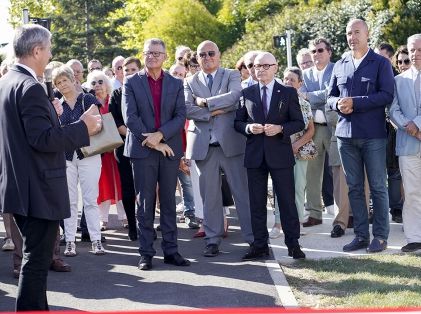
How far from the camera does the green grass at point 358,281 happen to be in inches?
263

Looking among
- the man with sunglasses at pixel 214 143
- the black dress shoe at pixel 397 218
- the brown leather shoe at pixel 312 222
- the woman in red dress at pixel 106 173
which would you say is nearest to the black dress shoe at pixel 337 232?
the brown leather shoe at pixel 312 222

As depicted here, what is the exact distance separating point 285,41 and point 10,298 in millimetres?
16541

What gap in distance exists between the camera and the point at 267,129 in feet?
27.3

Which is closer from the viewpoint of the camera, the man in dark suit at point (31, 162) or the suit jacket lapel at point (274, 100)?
the man in dark suit at point (31, 162)

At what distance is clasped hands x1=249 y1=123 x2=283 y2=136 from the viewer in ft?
27.3

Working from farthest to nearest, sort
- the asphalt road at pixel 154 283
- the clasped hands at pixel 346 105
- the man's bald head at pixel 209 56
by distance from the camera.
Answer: the man's bald head at pixel 209 56 → the clasped hands at pixel 346 105 → the asphalt road at pixel 154 283

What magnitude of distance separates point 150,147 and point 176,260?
1.26 meters

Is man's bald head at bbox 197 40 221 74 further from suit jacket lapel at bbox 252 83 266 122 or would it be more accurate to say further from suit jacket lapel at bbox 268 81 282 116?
suit jacket lapel at bbox 268 81 282 116

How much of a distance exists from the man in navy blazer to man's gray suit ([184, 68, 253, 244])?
1161 mm

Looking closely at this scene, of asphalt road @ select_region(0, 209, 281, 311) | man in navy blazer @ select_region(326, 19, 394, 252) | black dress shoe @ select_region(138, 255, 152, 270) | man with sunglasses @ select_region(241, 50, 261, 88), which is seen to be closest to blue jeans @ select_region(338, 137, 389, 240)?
man in navy blazer @ select_region(326, 19, 394, 252)

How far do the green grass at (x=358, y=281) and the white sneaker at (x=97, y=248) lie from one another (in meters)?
2.30

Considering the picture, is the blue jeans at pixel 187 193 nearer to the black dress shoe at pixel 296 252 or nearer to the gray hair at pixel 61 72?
the black dress shoe at pixel 296 252

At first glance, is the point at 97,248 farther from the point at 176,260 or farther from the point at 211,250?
the point at 211,250

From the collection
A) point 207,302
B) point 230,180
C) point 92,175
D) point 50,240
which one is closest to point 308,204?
point 230,180
